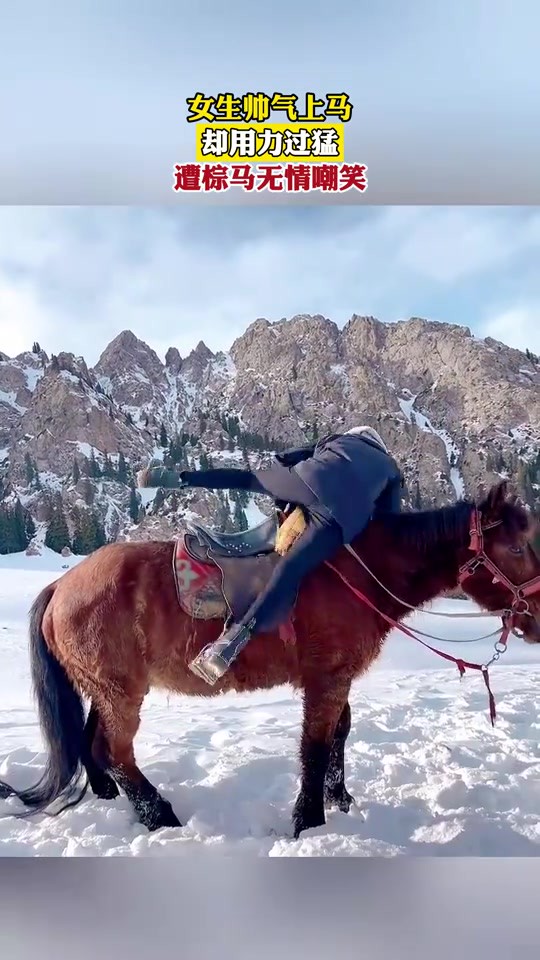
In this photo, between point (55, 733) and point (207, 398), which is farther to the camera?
point (207, 398)

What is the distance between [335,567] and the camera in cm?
272

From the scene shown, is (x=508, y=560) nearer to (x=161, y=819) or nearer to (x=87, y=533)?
(x=161, y=819)

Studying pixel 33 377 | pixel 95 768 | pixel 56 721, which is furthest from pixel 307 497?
pixel 33 377

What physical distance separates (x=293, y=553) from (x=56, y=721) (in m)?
1.55

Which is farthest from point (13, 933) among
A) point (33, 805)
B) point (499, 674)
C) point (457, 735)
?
point (499, 674)

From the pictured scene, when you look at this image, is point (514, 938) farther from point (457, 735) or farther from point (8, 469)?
point (8, 469)

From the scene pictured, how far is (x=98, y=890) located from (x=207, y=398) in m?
30.5

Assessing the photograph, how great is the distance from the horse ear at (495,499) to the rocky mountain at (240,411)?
18.9 metres

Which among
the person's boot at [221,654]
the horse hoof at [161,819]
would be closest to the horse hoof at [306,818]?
the horse hoof at [161,819]

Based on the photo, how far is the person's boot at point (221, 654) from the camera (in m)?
2.45

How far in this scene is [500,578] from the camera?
8.68 ft

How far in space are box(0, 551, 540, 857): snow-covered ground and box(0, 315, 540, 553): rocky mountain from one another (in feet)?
55.7

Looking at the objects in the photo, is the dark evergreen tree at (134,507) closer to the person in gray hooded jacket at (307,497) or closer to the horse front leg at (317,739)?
the person in gray hooded jacket at (307,497)

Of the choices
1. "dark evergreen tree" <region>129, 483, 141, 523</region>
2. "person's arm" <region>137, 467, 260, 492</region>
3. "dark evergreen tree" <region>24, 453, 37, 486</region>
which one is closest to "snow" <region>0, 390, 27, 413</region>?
"dark evergreen tree" <region>24, 453, 37, 486</region>
